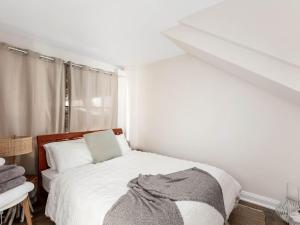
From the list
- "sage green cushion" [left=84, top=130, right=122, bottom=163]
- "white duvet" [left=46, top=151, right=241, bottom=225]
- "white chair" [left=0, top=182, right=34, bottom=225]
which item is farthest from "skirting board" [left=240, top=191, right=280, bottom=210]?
"white chair" [left=0, top=182, right=34, bottom=225]

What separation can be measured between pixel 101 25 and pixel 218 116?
2091mm

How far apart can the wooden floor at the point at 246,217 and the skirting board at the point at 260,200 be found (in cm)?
8

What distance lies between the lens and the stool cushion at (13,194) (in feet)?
4.67

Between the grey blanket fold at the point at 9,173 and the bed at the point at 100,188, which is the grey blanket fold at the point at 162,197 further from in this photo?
the grey blanket fold at the point at 9,173

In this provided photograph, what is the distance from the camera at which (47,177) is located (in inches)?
82.8

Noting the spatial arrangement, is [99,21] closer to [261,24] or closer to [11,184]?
[261,24]

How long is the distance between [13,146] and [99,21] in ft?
5.38

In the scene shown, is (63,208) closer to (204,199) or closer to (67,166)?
(67,166)

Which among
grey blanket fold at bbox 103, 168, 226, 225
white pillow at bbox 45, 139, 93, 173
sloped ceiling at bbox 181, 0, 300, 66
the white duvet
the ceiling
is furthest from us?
white pillow at bbox 45, 139, 93, 173

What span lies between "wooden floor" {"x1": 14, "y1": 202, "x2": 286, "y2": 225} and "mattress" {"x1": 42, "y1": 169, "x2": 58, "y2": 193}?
30 centimetres

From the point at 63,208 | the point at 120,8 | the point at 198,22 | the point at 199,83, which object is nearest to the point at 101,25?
the point at 120,8

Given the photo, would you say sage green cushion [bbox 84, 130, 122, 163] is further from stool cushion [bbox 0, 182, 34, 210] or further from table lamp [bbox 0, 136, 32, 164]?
stool cushion [bbox 0, 182, 34, 210]

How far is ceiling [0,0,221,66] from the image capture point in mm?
1710

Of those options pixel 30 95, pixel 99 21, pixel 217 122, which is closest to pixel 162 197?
pixel 217 122
